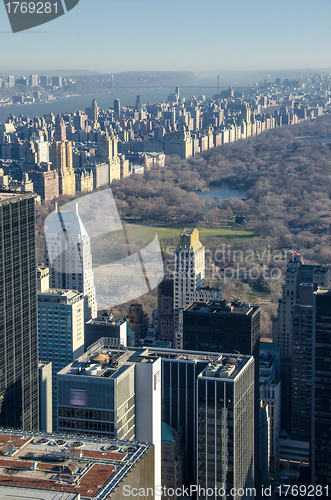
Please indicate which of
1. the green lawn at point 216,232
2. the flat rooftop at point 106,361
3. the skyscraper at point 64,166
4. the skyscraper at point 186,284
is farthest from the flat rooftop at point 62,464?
the skyscraper at point 64,166

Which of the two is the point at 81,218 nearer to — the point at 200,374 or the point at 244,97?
the point at 200,374

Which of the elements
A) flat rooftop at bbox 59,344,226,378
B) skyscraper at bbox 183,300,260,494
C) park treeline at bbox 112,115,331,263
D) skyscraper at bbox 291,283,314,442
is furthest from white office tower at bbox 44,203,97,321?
park treeline at bbox 112,115,331,263

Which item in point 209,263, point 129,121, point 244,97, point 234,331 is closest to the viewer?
point 234,331

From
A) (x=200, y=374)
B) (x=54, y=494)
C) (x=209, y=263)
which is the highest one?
(x=54, y=494)

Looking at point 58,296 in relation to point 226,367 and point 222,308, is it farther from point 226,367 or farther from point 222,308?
point 226,367

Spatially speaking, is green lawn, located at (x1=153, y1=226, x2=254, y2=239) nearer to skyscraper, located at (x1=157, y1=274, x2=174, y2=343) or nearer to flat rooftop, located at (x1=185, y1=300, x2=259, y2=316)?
skyscraper, located at (x1=157, y1=274, x2=174, y2=343)

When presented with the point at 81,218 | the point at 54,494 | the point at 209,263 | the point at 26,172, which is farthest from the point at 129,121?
the point at 54,494
